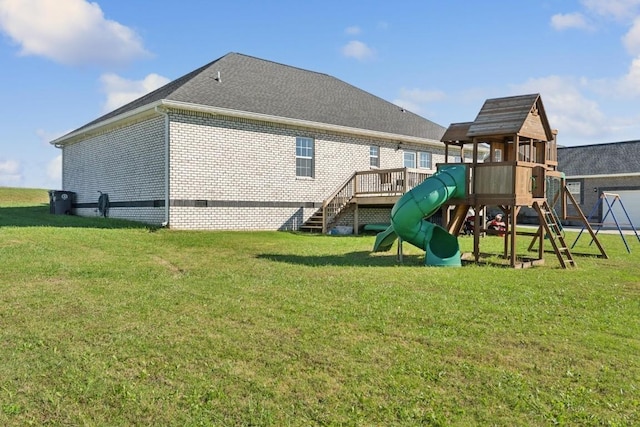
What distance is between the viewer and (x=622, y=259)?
41.6 feet

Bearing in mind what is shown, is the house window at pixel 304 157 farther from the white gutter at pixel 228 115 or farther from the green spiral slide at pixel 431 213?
the green spiral slide at pixel 431 213

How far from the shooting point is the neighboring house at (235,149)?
16391 mm

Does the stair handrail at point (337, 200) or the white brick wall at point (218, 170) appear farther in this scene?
the stair handrail at point (337, 200)

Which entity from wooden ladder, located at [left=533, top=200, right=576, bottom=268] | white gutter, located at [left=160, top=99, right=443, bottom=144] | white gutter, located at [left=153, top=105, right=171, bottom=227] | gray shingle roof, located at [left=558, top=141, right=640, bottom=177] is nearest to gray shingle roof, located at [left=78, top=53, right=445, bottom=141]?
white gutter, located at [left=160, top=99, right=443, bottom=144]

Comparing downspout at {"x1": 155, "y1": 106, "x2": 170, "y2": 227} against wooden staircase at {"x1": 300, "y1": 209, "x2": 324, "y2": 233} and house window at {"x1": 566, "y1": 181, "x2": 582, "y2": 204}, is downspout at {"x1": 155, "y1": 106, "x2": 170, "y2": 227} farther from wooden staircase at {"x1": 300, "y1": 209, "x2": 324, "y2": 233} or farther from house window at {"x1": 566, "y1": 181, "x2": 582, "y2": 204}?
house window at {"x1": 566, "y1": 181, "x2": 582, "y2": 204}

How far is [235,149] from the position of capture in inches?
684

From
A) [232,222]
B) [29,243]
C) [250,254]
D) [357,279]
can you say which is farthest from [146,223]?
[357,279]

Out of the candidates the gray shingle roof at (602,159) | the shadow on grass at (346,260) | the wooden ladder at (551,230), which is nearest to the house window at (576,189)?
the gray shingle roof at (602,159)

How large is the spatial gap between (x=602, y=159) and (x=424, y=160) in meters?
15.2

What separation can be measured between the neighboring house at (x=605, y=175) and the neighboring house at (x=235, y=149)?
13718 mm

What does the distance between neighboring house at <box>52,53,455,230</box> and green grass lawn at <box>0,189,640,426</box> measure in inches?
280

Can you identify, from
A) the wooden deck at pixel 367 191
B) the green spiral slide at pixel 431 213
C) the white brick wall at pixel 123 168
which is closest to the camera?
the green spiral slide at pixel 431 213

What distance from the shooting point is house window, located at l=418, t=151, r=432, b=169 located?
2394 centimetres

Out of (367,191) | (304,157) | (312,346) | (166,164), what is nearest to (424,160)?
(367,191)
